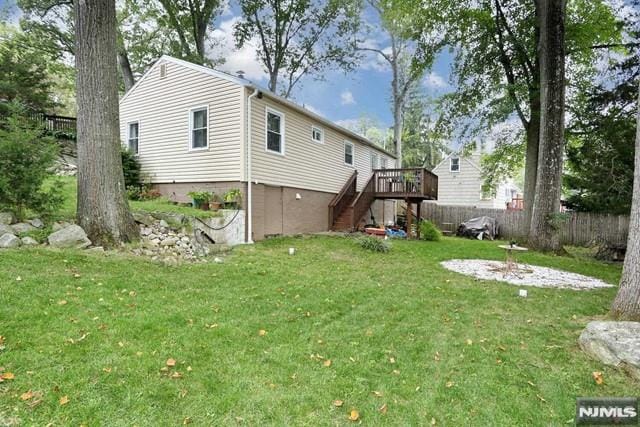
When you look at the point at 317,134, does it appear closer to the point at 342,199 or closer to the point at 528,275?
the point at 342,199

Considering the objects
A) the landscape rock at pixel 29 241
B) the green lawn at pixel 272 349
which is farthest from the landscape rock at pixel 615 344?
the landscape rock at pixel 29 241

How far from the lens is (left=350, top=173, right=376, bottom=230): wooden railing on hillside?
13883 mm

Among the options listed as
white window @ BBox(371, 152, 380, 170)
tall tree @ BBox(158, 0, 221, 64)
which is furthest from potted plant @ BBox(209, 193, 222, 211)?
tall tree @ BBox(158, 0, 221, 64)

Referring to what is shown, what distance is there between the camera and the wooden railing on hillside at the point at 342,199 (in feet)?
46.1

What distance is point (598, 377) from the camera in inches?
119

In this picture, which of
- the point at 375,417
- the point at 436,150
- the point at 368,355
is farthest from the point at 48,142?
the point at 436,150

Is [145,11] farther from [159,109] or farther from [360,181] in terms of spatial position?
[360,181]

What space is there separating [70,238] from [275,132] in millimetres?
6553

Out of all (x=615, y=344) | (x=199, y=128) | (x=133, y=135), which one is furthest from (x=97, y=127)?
(x=615, y=344)

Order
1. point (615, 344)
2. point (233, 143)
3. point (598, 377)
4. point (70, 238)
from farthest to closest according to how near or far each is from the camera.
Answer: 1. point (233, 143)
2. point (70, 238)
3. point (615, 344)
4. point (598, 377)

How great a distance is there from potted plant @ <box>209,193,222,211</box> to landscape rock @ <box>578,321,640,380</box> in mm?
8223

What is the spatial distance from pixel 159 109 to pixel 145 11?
10989mm

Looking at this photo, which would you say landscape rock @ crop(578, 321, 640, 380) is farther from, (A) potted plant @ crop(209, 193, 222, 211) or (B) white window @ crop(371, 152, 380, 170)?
(B) white window @ crop(371, 152, 380, 170)

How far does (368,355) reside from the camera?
3346mm
